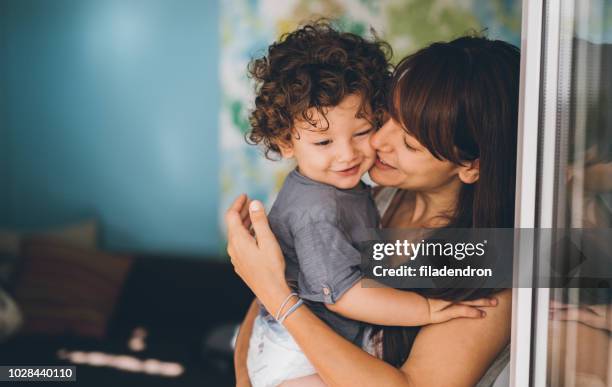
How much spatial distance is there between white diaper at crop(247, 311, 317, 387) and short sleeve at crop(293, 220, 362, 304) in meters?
0.10

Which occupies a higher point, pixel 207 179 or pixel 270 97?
pixel 207 179

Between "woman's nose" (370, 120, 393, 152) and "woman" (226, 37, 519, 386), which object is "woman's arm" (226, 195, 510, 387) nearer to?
"woman" (226, 37, 519, 386)

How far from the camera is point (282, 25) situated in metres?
2.73

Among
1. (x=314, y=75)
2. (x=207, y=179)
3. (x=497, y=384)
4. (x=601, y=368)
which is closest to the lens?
(x=601, y=368)

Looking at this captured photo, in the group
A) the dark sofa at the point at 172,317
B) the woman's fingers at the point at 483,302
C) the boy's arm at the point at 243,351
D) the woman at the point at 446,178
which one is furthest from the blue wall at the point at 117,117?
the woman's fingers at the point at 483,302

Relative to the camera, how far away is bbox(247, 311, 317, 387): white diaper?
1.07m

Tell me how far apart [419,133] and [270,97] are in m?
0.29

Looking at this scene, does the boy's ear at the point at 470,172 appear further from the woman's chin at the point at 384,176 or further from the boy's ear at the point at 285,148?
the boy's ear at the point at 285,148

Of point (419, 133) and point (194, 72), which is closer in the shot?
point (419, 133)

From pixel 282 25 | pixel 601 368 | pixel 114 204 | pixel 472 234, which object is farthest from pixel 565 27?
pixel 114 204

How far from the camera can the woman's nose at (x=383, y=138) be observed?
1.04 meters

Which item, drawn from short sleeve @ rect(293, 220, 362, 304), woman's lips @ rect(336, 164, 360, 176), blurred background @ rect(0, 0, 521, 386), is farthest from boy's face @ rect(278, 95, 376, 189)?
blurred background @ rect(0, 0, 521, 386)

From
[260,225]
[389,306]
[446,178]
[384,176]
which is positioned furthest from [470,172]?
[260,225]

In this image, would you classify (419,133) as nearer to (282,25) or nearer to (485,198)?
(485,198)
